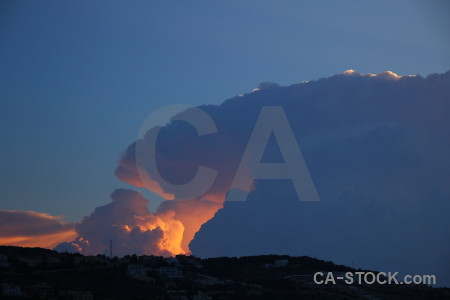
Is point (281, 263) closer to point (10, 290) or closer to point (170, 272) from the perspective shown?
point (170, 272)

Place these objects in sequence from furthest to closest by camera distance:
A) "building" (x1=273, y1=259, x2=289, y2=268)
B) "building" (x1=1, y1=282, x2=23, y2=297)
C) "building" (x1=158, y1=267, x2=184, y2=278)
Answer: "building" (x1=273, y1=259, x2=289, y2=268)
"building" (x1=158, y1=267, x2=184, y2=278)
"building" (x1=1, y1=282, x2=23, y2=297)

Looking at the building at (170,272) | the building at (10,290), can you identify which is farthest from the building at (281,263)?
the building at (10,290)

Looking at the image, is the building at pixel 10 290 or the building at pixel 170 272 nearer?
the building at pixel 10 290

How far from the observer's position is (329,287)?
140125 mm

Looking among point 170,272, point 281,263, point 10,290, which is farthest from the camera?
point 281,263

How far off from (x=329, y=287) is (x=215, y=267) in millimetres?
28190

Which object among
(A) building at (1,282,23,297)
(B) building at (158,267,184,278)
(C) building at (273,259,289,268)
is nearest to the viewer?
(A) building at (1,282,23,297)

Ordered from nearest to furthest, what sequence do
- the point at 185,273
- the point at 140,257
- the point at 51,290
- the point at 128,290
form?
the point at 51,290 → the point at 128,290 → the point at 185,273 → the point at 140,257

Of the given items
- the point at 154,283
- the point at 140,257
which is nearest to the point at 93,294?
the point at 154,283

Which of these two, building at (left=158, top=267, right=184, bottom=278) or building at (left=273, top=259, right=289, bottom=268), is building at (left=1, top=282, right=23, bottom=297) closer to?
building at (left=158, top=267, right=184, bottom=278)

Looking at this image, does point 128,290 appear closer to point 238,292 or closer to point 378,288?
point 238,292

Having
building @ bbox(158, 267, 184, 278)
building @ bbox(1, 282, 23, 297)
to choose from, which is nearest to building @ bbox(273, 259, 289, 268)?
building @ bbox(158, 267, 184, 278)

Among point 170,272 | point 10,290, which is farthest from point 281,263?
point 10,290

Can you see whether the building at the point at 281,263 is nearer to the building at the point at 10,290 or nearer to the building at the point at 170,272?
Answer: the building at the point at 170,272
